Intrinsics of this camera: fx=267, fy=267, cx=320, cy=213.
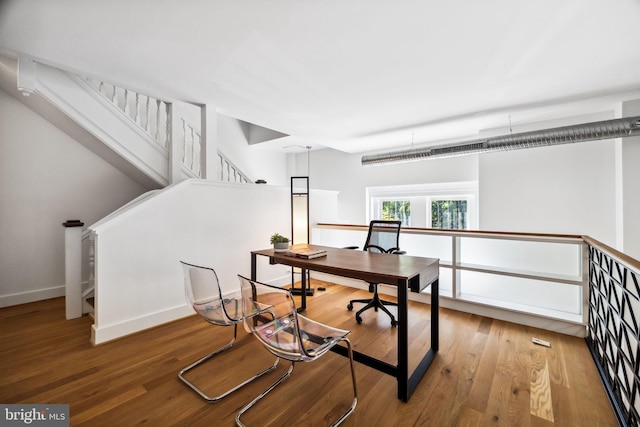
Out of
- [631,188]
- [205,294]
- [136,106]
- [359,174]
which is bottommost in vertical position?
[205,294]

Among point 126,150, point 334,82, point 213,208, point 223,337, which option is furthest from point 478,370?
point 126,150

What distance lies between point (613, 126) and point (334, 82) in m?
3.05

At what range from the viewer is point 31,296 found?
134 inches

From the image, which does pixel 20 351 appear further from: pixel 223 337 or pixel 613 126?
pixel 613 126

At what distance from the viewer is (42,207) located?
3506mm

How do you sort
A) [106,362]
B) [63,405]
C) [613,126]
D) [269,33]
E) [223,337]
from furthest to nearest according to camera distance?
1. [613,126]
2. [223,337]
3. [106,362]
4. [269,33]
5. [63,405]

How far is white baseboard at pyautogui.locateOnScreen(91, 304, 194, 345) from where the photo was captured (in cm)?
235

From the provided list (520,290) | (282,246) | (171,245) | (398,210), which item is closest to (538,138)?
(520,290)

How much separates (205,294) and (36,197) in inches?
131

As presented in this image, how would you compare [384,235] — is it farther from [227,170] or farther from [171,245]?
[227,170]

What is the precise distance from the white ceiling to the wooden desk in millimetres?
1683

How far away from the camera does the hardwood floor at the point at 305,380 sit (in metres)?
1.54

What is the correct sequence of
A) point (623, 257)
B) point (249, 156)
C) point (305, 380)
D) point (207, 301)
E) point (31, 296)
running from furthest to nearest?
point (249, 156), point (31, 296), point (207, 301), point (305, 380), point (623, 257)

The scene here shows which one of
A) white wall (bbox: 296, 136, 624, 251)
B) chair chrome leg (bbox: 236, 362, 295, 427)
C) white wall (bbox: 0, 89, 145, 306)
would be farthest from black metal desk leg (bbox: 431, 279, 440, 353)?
white wall (bbox: 0, 89, 145, 306)
